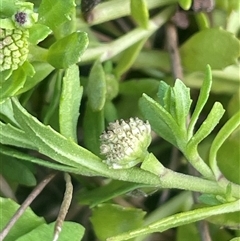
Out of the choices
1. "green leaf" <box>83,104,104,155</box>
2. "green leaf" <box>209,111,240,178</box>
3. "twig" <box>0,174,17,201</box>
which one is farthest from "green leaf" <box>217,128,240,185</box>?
"twig" <box>0,174,17,201</box>

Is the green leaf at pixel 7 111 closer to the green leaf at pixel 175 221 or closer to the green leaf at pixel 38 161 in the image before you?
the green leaf at pixel 38 161

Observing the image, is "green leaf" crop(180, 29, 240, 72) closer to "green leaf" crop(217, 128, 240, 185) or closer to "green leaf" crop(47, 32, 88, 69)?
"green leaf" crop(217, 128, 240, 185)

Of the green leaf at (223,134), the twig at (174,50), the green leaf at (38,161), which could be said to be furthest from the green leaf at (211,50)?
the green leaf at (38,161)

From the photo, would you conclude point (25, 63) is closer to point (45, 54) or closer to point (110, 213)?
point (45, 54)

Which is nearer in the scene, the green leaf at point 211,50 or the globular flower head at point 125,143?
the globular flower head at point 125,143

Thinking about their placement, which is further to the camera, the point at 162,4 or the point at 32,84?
the point at 162,4

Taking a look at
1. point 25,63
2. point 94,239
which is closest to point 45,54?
point 25,63

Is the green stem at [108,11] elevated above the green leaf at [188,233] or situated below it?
above
